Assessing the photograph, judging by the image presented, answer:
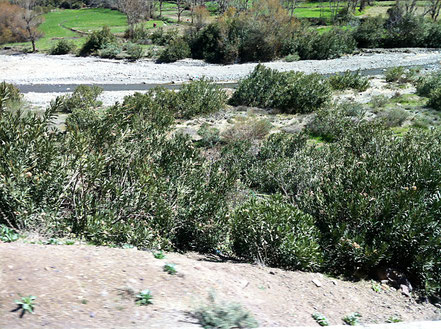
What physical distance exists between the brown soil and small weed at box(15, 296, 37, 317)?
60 millimetres

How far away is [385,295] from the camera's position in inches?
279

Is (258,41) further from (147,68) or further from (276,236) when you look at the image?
(276,236)

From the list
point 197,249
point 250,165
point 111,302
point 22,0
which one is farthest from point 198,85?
point 22,0

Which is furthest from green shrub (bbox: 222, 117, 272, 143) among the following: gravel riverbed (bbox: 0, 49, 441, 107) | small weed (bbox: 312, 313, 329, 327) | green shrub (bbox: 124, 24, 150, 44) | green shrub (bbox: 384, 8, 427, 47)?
green shrub (bbox: 384, 8, 427, 47)

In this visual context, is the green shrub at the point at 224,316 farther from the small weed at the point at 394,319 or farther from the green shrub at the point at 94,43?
the green shrub at the point at 94,43

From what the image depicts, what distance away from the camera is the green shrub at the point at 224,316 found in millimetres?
4297

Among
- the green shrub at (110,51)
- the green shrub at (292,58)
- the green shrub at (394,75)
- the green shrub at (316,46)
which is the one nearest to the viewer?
the green shrub at (394,75)

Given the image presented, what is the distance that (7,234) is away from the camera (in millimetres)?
6203

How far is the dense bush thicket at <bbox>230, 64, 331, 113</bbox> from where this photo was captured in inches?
969

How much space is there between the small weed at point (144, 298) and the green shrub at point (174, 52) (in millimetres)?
46250

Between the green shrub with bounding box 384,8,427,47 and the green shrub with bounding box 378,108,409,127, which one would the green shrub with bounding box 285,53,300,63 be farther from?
the green shrub with bounding box 378,108,409,127

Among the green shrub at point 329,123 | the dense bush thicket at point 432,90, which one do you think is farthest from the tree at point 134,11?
the green shrub at point 329,123

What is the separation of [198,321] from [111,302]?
1.04 meters

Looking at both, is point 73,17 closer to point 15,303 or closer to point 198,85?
point 198,85
